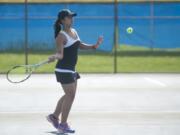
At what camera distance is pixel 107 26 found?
3272cm

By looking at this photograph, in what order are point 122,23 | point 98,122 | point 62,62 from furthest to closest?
point 122,23 < point 98,122 < point 62,62

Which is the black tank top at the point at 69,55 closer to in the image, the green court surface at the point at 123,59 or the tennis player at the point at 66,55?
the tennis player at the point at 66,55

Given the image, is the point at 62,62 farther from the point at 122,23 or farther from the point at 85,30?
the point at 122,23

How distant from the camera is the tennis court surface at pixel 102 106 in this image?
33.3 feet

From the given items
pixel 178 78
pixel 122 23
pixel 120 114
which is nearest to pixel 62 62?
pixel 120 114

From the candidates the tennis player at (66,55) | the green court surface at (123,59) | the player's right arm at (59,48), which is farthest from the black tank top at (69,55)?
the green court surface at (123,59)

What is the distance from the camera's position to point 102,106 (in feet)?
42.0

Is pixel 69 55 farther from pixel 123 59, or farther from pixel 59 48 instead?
pixel 123 59

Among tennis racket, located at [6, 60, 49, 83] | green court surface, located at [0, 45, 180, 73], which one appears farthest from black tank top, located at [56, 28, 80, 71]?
green court surface, located at [0, 45, 180, 73]

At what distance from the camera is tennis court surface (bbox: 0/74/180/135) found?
10156 millimetres

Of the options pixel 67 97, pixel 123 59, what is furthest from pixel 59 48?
pixel 123 59

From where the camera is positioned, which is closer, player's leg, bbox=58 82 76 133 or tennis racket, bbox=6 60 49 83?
player's leg, bbox=58 82 76 133

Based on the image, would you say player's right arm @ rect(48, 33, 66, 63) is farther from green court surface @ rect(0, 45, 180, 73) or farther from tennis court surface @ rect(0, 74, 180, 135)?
green court surface @ rect(0, 45, 180, 73)

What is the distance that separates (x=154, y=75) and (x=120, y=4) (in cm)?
1266
